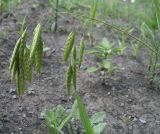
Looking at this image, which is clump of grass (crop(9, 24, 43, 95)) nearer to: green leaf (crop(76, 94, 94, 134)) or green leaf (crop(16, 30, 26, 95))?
green leaf (crop(16, 30, 26, 95))

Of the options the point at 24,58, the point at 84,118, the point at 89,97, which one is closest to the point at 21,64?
the point at 24,58

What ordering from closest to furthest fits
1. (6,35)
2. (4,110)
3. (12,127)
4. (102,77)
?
(12,127), (4,110), (102,77), (6,35)

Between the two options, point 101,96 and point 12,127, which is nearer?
point 12,127

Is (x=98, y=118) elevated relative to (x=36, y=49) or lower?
lower

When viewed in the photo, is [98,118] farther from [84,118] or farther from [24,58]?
[24,58]

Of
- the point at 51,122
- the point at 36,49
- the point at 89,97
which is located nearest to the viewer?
the point at 36,49

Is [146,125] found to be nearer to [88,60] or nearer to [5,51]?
[88,60]

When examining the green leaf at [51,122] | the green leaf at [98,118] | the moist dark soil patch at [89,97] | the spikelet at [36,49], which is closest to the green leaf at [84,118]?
the spikelet at [36,49]

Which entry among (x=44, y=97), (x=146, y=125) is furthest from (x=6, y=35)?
(x=146, y=125)

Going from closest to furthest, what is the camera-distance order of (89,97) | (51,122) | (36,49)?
(36,49) < (51,122) < (89,97)

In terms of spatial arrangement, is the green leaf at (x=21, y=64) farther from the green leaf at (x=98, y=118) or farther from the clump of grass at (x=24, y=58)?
the green leaf at (x=98, y=118)
